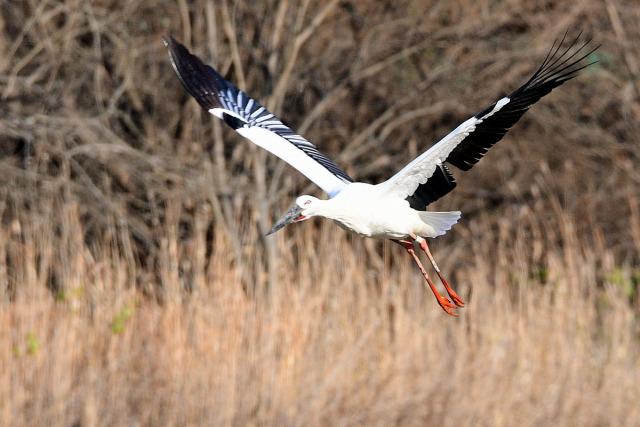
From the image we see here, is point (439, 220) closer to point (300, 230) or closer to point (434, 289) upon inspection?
point (434, 289)

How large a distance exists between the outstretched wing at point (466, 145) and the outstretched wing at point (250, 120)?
0.45 meters

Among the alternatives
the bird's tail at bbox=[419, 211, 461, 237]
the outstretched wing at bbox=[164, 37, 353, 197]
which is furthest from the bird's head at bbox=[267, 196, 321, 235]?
the bird's tail at bbox=[419, 211, 461, 237]

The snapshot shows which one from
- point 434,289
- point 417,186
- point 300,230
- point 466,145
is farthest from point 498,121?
point 300,230

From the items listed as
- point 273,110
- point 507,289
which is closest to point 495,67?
point 273,110

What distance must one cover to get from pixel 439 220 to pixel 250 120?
1.75 metres

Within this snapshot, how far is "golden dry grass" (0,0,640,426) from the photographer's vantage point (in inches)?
251

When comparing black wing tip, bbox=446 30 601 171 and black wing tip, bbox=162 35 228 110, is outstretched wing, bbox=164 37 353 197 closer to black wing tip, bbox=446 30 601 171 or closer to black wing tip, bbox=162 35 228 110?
black wing tip, bbox=162 35 228 110

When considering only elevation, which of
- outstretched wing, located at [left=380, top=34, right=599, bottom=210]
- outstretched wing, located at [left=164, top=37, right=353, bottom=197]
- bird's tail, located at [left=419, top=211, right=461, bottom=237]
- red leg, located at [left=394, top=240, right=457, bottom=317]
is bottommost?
red leg, located at [left=394, top=240, right=457, bottom=317]

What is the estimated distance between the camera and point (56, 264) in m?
6.86

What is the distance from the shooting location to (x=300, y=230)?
9.67m

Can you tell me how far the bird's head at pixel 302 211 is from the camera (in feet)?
17.0

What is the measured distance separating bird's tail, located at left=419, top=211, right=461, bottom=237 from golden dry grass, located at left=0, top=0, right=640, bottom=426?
1487 mm

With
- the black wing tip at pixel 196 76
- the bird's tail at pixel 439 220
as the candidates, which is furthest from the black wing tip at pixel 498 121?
the black wing tip at pixel 196 76

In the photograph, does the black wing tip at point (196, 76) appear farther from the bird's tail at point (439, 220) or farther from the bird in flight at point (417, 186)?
Result: the bird's tail at point (439, 220)
